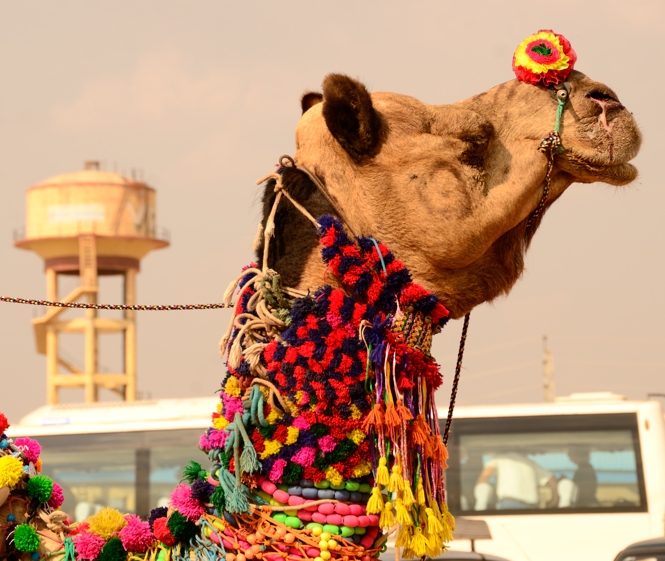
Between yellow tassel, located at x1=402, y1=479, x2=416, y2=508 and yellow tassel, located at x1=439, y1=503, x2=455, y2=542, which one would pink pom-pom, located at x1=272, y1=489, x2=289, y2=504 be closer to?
yellow tassel, located at x1=402, y1=479, x2=416, y2=508

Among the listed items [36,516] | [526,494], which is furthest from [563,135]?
[526,494]

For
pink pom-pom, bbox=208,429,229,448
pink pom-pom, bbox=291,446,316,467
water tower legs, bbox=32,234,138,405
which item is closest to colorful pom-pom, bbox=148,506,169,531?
pink pom-pom, bbox=208,429,229,448

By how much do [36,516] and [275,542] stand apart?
2.96ft

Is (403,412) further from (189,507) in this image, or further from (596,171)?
(596,171)

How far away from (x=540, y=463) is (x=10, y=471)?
10.3 m

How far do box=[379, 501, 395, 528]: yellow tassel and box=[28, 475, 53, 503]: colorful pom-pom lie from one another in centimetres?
112

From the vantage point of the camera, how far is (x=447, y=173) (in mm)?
3082

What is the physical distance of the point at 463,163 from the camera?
3.12 m

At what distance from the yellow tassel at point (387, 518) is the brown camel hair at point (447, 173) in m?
0.64

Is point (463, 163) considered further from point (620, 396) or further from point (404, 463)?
point (620, 396)

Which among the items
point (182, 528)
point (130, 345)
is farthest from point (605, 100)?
point (130, 345)

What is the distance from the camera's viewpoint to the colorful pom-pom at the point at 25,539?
3.13 m

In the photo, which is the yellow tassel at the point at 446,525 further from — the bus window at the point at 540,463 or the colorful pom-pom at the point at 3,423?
the bus window at the point at 540,463

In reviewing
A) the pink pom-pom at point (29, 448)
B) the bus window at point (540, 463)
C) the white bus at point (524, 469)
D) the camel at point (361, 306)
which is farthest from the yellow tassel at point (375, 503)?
the bus window at point (540, 463)
